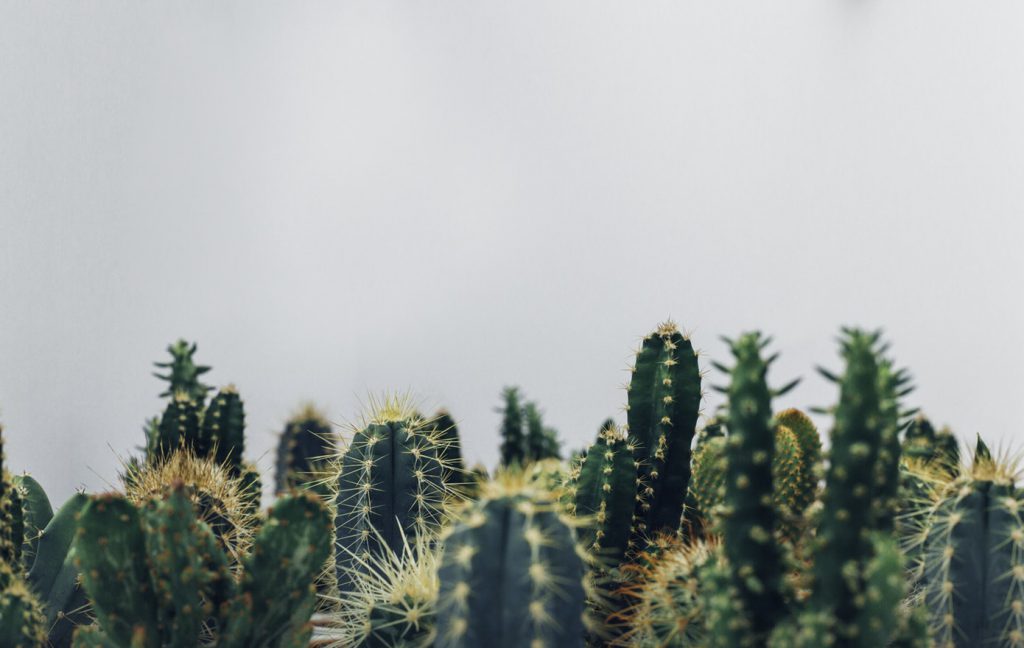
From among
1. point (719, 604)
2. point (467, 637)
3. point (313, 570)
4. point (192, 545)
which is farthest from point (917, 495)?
point (192, 545)

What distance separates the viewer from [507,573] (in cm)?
119

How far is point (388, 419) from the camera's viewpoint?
188 cm

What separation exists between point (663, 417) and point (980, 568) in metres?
0.63

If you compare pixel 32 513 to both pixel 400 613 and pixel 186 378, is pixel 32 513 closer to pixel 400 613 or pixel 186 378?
pixel 186 378

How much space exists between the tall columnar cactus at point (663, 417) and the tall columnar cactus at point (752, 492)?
2.08 ft

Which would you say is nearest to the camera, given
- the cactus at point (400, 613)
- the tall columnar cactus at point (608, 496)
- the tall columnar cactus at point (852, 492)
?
the tall columnar cactus at point (852, 492)

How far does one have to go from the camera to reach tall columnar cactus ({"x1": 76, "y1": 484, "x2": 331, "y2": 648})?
1311mm

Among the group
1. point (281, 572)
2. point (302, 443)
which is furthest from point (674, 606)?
point (302, 443)

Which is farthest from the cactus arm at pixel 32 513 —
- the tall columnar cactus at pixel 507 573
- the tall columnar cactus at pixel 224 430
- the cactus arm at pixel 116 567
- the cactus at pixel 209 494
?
the tall columnar cactus at pixel 507 573

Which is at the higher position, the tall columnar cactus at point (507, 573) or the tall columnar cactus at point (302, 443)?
the tall columnar cactus at point (302, 443)

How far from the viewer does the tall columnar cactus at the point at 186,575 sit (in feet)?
4.30

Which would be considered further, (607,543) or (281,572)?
(607,543)

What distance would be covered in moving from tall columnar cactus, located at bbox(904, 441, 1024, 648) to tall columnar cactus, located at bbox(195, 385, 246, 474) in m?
1.70

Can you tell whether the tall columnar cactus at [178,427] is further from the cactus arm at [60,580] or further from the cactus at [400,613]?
the cactus at [400,613]
